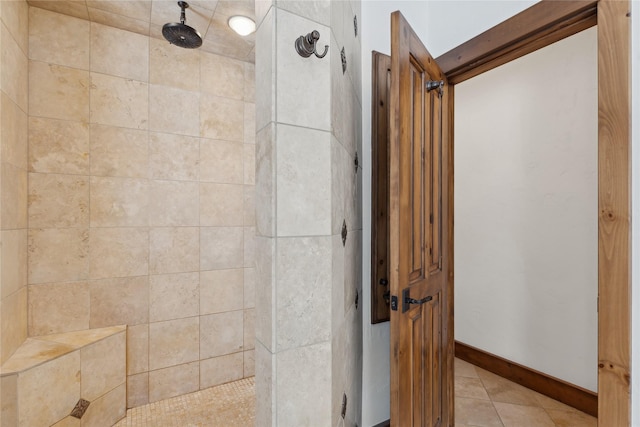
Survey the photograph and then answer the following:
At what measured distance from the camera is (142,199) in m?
2.27

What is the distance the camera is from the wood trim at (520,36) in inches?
51.6

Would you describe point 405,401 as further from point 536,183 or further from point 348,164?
point 536,183

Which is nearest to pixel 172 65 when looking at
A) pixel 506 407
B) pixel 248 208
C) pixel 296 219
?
pixel 248 208

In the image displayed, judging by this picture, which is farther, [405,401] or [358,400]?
[358,400]

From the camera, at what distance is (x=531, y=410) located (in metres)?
2.16

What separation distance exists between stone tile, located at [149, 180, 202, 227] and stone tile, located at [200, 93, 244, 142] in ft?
1.51

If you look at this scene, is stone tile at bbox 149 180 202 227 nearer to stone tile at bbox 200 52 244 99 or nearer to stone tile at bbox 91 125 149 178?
stone tile at bbox 91 125 149 178

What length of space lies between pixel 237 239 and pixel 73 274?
112 cm

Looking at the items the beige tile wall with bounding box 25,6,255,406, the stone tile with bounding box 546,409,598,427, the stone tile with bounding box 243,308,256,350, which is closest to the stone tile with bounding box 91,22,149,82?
the beige tile wall with bounding box 25,6,255,406

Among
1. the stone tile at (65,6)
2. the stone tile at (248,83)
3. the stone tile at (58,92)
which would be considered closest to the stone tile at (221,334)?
the stone tile at (58,92)

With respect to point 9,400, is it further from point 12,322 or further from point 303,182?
point 303,182

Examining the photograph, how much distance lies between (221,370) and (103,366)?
85cm

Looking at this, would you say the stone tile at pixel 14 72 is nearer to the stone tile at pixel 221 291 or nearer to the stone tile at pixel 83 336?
the stone tile at pixel 83 336

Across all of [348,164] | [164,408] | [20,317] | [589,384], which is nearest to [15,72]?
[20,317]
